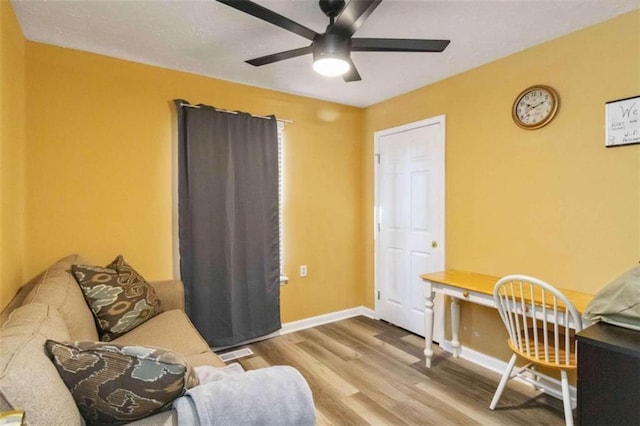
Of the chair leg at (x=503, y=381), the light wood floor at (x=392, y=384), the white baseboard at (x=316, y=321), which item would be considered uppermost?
the chair leg at (x=503, y=381)

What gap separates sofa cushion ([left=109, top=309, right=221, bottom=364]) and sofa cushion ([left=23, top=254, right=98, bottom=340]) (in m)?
0.21

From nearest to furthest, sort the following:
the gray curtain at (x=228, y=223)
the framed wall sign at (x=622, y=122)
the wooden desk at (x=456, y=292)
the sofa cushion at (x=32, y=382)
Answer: the sofa cushion at (x=32, y=382) < the framed wall sign at (x=622, y=122) < the wooden desk at (x=456, y=292) < the gray curtain at (x=228, y=223)

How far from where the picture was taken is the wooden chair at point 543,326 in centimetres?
179

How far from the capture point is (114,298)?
1999mm

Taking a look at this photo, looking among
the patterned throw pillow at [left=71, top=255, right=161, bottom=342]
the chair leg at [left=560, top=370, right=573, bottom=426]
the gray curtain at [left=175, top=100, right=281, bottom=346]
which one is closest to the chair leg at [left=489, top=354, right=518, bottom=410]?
the chair leg at [left=560, top=370, right=573, bottom=426]

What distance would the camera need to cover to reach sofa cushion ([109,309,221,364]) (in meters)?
1.85

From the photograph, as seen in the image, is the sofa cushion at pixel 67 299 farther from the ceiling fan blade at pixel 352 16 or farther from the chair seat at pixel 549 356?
the chair seat at pixel 549 356

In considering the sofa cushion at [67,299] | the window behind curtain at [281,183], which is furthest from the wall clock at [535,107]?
the sofa cushion at [67,299]

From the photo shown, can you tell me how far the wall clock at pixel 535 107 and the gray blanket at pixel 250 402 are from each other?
2.39 m

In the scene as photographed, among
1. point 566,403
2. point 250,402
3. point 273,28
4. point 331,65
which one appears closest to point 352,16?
point 331,65

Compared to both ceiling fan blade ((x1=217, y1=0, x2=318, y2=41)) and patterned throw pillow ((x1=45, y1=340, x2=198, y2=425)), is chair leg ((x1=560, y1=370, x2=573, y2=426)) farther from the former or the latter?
ceiling fan blade ((x1=217, y1=0, x2=318, y2=41))

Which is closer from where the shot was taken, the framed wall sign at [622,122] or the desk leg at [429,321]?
the framed wall sign at [622,122]

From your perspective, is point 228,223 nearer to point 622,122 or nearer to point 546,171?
point 546,171

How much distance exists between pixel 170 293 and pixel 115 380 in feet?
5.47
